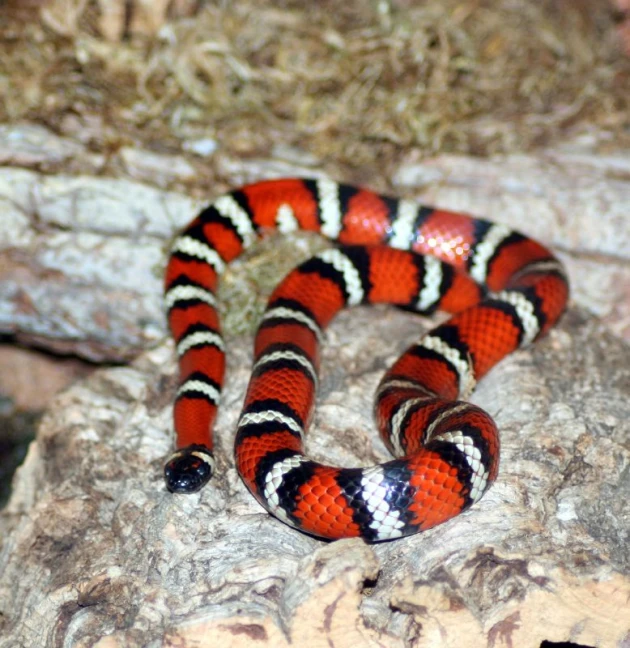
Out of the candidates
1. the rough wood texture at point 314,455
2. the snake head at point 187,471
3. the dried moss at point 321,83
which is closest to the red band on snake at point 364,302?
the snake head at point 187,471

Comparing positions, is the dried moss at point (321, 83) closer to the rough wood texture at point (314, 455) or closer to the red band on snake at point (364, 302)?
the rough wood texture at point (314, 455)

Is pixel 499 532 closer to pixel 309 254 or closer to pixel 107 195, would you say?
pixel 309 254

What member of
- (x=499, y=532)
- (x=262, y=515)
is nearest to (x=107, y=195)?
(x=262, y=515)

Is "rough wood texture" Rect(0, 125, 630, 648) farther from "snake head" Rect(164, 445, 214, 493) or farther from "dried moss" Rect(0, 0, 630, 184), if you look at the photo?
"dried moss" Rect(0, 0, 630, 184)

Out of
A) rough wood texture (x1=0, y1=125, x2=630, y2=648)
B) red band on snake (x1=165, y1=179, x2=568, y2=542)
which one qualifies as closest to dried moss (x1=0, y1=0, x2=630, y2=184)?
rough wood texture (x1=0, y1=125, x2=630, y2=648)

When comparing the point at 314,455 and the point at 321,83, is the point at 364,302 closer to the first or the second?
the point at 314,455

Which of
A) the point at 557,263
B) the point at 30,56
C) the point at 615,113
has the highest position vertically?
the point at 615,113
